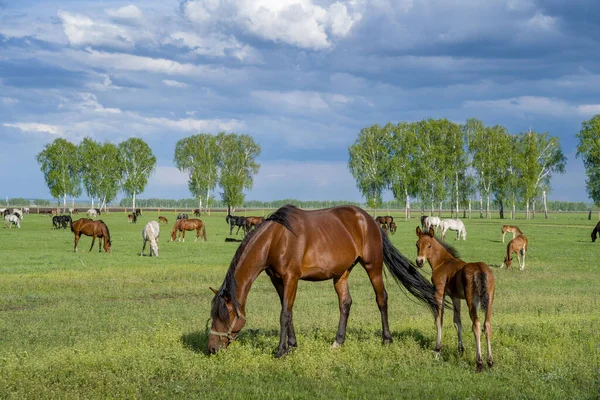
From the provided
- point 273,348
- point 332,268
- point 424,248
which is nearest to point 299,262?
point 332,268

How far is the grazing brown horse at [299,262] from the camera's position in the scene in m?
8.38

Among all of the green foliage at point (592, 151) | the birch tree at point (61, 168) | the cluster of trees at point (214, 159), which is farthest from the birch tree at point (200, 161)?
the green foliage at point (592, 151)

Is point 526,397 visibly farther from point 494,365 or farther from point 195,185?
point 195,185

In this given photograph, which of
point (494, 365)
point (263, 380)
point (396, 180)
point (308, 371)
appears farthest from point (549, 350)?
point (396, 180)

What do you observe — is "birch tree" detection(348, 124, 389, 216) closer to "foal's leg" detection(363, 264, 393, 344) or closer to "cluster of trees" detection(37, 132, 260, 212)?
"cluster of trees" detection(37, 132, 260, 212)

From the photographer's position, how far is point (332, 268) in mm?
9102

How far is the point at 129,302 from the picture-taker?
49.8 feet

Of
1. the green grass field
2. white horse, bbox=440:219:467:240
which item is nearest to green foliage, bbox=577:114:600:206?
white horse, bbox=440:219:467:240

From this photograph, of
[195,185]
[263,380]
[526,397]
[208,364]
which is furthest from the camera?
[195,185]

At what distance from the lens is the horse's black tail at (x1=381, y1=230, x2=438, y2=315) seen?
987cm

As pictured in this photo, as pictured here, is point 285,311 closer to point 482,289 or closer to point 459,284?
point 459,284

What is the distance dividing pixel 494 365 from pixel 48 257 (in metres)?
24.4

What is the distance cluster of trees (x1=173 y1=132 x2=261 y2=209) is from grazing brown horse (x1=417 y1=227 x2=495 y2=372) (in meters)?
102

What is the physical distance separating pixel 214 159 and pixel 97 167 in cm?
2344
